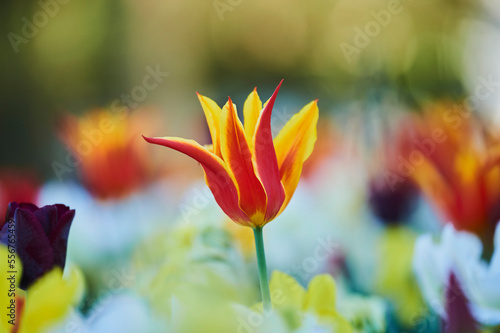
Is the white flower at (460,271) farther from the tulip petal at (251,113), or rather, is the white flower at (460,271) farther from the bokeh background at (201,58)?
the tulip petal at (251,113)

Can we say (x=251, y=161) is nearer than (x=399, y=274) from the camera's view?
Yes

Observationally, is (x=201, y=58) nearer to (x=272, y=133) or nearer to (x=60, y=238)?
Result: (x=272, y=133)

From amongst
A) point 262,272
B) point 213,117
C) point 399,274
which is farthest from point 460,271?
point 213,117

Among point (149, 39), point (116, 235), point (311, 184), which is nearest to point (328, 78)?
point (311, 184)

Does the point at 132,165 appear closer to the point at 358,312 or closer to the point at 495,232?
the point at 358,312
